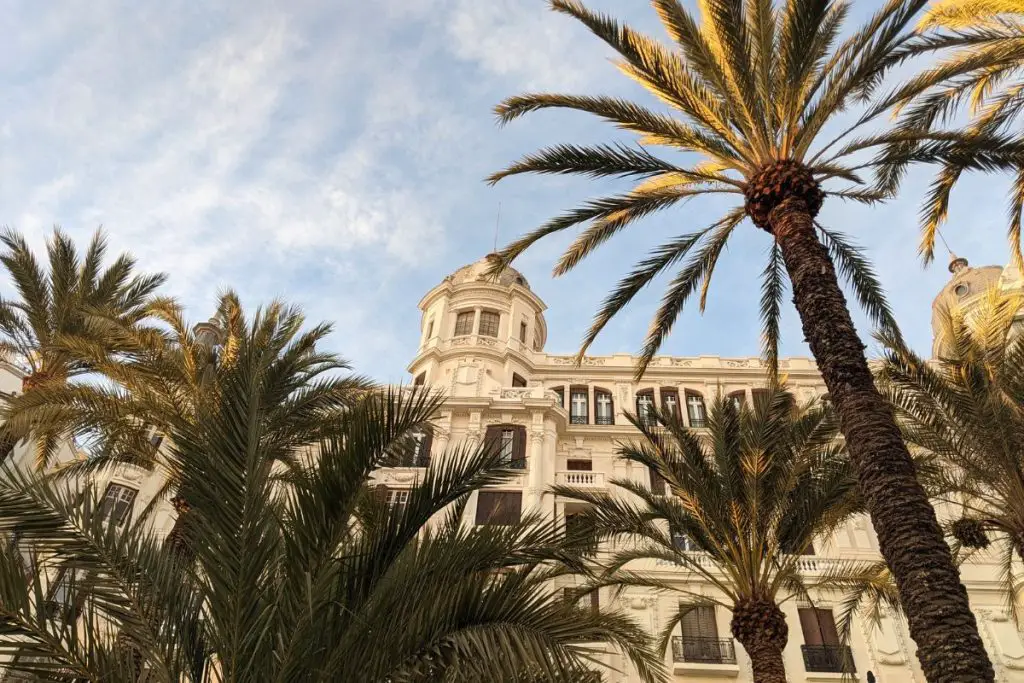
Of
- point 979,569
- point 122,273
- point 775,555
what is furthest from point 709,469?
point 979,569

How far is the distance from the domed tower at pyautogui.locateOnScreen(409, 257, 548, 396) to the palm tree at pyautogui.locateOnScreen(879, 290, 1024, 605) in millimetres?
19893

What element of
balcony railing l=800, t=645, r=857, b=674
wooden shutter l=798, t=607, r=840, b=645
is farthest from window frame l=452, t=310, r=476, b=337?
balcony railing l=800, t=645, r=857, b=674

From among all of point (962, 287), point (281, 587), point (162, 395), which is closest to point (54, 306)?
point (162, 395)

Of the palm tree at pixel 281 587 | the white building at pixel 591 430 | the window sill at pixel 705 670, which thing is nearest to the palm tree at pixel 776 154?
the palm tree at pixel 281 587

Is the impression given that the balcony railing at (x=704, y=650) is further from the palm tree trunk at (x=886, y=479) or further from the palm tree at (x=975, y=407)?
the palm tree trunk at (x=886, y=479)

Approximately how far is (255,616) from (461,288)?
102 ft

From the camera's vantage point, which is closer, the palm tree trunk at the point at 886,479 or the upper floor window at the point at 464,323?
the palm tree trunk at the point at 886,479

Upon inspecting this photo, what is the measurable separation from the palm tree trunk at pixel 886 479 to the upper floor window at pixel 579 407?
2281 centimetres

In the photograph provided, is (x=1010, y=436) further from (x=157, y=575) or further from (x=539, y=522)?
(x=157, y=575)

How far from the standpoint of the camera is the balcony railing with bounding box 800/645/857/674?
21781 millimetres

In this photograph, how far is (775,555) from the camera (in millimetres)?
14070

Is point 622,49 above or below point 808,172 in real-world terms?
above

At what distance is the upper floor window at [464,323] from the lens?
34625 millimetres

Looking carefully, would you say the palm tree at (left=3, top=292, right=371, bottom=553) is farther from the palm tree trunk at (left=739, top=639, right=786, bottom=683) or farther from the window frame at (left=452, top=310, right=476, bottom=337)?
the window frame at (left=452, top=310, right=476, bottom=337)
